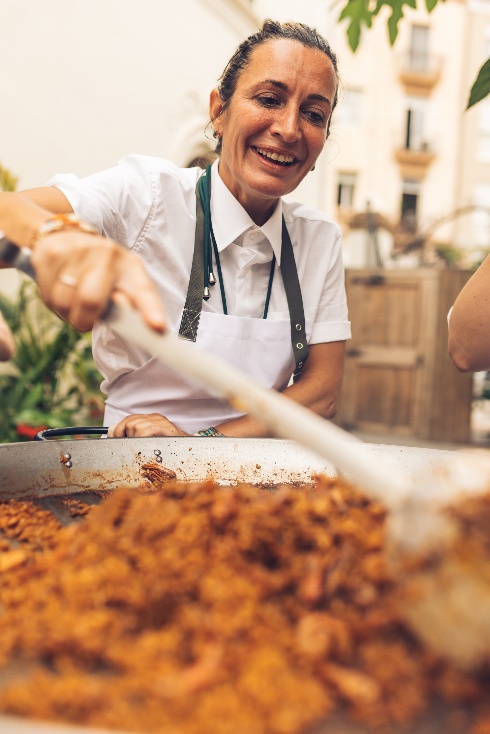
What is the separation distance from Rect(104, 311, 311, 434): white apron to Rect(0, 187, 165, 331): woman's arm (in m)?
0.84

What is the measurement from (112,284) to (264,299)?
1096 millimetres

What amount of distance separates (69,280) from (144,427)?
2.53 feet

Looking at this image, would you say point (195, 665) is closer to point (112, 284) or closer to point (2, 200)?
point (112, 284)

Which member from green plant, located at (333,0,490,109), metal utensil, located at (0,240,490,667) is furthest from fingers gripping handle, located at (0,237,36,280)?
green plant, located at (333,0,490,109)

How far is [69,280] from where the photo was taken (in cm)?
84

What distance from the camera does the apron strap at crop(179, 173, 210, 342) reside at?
176 cm

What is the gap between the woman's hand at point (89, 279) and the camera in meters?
0.79

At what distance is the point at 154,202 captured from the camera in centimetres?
175

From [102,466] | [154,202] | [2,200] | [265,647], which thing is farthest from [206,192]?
[265,647]

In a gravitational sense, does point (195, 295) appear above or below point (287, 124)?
below

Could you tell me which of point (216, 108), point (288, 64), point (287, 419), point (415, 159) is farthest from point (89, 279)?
point (415, 159)

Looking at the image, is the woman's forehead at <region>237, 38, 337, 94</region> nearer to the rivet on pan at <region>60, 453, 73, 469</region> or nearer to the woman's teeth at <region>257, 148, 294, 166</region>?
the woman's teeth at <region>257, 148, 294, 166</region>

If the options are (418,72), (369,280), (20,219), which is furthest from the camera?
(418,72)

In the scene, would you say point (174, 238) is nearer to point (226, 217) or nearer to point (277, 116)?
point (226, 217)
